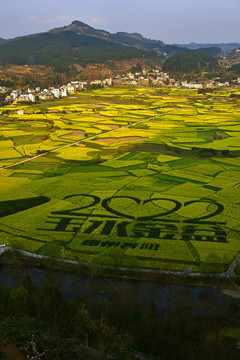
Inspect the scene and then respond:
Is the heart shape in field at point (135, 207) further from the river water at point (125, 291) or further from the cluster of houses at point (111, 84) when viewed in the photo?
the cluster of houses at point (111, 84)

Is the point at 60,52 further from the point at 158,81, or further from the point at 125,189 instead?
the point at 125,189

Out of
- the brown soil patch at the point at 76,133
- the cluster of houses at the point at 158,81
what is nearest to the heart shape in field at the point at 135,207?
the brown soil patch at the point at 76,133

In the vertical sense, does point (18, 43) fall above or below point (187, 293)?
above

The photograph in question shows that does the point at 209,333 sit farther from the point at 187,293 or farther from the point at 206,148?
the point at 206,148

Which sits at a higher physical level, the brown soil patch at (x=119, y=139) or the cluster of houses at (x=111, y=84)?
the cluster of houses at (x=111, y=84)

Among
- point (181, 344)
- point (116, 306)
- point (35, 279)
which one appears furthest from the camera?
point (35, 279)

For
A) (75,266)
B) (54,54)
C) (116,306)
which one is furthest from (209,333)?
(54,54)
